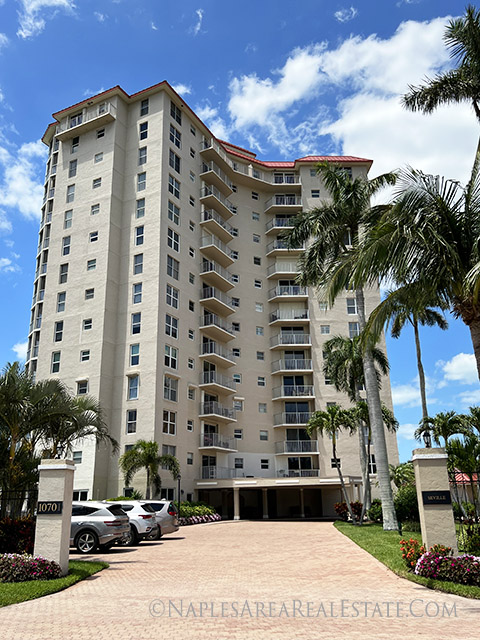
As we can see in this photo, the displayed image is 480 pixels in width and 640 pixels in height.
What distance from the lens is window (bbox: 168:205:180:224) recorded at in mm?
42875

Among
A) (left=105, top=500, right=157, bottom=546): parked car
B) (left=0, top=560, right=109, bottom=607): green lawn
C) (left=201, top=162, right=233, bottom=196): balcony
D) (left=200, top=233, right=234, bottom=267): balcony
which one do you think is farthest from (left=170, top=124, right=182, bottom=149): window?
(left=0, top=560, right=109, bottom=607): green lawn

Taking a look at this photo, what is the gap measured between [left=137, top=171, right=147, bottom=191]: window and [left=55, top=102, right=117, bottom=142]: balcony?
5.45 meters

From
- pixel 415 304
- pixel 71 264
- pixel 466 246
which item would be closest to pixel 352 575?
pixel 415 304

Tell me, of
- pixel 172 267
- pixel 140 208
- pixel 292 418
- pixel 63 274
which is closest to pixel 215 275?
pixel 172 267

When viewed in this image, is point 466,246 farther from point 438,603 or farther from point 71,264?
point 71,264

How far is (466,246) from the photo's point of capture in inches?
465

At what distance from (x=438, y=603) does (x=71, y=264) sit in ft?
126

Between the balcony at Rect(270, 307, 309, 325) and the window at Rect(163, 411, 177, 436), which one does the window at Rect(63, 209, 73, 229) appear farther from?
the balcony at Rect(270, 307, 309, 325)

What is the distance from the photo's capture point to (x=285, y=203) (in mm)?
53656

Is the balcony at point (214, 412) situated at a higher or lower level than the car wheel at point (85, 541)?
higher

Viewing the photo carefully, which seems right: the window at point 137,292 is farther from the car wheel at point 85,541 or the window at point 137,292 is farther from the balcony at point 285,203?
the car wheel at point 85,541

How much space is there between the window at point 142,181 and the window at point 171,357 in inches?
517

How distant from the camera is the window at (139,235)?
41.6 metres

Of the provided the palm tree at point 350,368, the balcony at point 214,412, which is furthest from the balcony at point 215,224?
the palm tree at point 350,368
